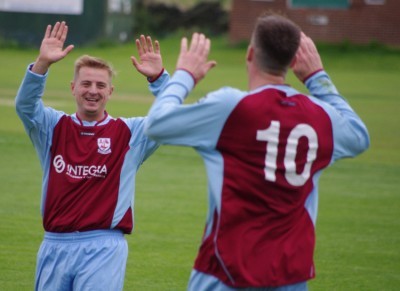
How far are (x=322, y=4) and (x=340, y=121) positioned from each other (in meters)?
39.5

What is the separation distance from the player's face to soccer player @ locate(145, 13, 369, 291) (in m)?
1.82

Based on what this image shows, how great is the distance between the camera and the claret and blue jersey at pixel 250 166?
4414mm

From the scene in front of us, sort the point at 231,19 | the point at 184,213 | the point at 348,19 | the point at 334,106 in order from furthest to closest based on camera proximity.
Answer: the point at 231,19 → the point at 348,19 → the point at 184,213 → the point at 334,106

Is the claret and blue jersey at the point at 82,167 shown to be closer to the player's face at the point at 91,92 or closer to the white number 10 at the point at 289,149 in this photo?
the player's face at the point at 91,92

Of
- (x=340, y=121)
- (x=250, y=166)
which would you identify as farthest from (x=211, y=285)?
(x=340, y=121)

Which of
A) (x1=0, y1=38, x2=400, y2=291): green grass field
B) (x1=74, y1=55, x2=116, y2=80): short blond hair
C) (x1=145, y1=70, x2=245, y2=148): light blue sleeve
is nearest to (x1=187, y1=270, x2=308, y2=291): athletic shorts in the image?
(x1=145, y1=70, x2=245, y2=148): light blue sleeve

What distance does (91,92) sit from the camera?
248 inches

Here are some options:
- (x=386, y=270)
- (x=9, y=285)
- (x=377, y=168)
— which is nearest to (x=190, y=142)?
(x=9, y=285)

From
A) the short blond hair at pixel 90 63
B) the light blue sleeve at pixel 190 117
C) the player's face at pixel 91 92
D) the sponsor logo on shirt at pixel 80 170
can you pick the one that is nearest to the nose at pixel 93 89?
the player's face at pixel 91 92

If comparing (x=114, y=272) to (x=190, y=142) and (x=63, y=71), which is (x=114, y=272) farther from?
(x=63, y=71)

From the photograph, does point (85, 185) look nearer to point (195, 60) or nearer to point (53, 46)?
point (53, 46)

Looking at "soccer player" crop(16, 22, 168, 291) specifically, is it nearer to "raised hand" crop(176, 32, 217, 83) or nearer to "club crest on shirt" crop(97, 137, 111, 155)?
"club crest on shirt" crop(97, 137, 111, 155)

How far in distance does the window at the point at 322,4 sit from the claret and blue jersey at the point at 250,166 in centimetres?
3951

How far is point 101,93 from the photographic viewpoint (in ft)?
20.8
